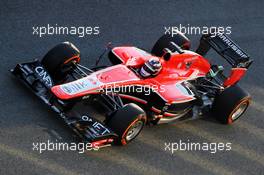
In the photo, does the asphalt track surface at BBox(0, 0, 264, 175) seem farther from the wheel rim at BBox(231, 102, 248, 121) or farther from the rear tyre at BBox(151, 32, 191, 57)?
the rear tyre at BBox(151, 32, 191, 57)

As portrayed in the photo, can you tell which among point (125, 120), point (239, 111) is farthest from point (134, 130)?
point (239, 111)

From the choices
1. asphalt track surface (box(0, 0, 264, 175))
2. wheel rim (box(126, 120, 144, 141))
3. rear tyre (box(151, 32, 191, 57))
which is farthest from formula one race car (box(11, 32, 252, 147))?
rear tyre (box(151, 32, 191, 57))

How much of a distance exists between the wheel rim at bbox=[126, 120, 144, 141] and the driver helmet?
687 mm

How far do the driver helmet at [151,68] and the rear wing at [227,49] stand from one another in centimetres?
112

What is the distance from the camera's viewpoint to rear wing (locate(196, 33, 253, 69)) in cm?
766

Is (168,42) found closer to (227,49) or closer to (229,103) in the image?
(227,49)

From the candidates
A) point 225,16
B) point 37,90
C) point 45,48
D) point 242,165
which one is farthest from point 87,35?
point 242,165

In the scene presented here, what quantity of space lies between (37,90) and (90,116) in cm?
83

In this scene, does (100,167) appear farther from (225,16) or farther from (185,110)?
(225,16)

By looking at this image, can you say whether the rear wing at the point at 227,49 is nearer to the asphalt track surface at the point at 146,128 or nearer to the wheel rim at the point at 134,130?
the asphalt track surface at the point at 146,128

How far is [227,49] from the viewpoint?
782 cm

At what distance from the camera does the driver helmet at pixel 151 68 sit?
7156 mm

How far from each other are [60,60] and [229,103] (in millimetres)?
2388

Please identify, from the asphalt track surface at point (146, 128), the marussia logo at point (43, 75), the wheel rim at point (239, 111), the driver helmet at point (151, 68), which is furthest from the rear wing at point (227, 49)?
the marussia logo at point (43, 75)
